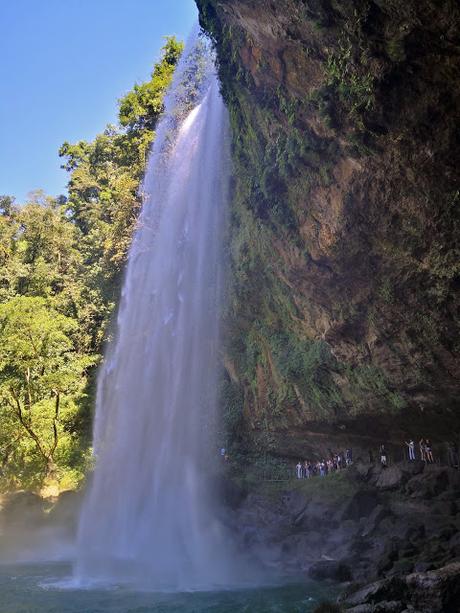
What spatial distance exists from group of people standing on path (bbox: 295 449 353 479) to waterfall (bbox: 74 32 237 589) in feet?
12.0

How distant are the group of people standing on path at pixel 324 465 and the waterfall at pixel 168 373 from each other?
3.66 metres

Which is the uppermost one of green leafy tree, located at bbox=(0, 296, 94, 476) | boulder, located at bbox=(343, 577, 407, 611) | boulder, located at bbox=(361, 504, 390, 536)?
green leafy tree, located at bbox=(0, 296, 94, 476)

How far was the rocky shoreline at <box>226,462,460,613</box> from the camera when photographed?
10348 millimetres

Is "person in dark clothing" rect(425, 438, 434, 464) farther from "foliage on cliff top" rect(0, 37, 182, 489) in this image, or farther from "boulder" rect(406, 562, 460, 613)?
"foliage on cliff top" rect(0, 37, 182, 489)

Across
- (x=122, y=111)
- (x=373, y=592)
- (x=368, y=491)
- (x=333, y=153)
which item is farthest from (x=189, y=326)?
(x=122, y=111)

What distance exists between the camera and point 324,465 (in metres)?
19.0

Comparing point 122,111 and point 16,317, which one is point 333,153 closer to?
point 16,317

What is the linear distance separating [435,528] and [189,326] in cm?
1185

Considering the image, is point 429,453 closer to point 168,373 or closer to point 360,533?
point 360,533

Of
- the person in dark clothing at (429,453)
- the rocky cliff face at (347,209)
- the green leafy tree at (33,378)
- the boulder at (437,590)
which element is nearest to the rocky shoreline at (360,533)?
the boulder at (437,590)

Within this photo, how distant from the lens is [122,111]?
29906 millimetres

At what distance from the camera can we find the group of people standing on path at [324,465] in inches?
722

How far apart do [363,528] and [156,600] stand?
21.6 feet

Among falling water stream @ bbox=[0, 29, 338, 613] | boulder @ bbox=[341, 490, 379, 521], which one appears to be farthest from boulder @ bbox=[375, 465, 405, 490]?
falling water stream @ bbox=[0, 29, 338, 613]
